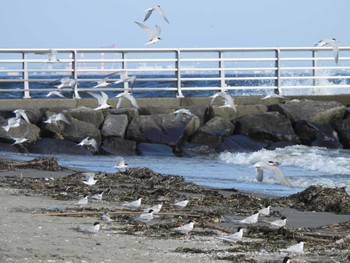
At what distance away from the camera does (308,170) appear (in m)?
21.3

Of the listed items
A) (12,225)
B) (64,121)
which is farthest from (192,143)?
(12,225)

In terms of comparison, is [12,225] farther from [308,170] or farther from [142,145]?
[142,145]

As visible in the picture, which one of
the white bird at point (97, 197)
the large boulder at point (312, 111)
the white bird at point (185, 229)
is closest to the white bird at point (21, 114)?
the large boulder at point (312, 111)

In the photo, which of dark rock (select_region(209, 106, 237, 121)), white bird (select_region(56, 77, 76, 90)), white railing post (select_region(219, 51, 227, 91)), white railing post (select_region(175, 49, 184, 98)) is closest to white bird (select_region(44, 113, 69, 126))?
white bird (select_region(56, 77, 76, 90))

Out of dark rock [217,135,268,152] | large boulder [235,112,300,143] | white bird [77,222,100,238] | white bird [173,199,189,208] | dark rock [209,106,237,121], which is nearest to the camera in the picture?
white bird [77,222,100,238]

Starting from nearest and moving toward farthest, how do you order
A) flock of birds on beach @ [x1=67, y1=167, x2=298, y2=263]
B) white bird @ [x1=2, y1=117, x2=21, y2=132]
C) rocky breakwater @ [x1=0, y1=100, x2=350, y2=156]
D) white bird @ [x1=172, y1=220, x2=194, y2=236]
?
flock of birds on beach @ [x1=67, y1=167, x2=298, y2=263], white bird @ [x1=172, y1=220, x2=194, y2=236], white bird @ [x1=2, y1=117, x2=21, y2=132], rocky breakwater @ [x1=0, y1=100, x2=350, y2=156]

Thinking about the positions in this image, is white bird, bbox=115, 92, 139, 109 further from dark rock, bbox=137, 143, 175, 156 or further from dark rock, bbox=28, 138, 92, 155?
dark rock, bbox=28, 138, 92, 155

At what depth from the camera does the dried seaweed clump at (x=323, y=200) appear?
13.1 metres

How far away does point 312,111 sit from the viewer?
85.9 ft

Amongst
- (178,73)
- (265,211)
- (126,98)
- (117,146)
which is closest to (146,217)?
(265,211)

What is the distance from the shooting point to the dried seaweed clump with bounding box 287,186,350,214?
42.9 ft

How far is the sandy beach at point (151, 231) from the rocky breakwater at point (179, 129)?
30.6 feet

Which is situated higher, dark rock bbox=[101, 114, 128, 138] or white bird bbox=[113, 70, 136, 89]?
white bird bbox=[113, 70, 136, 89]

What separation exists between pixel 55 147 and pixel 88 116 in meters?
1.43
